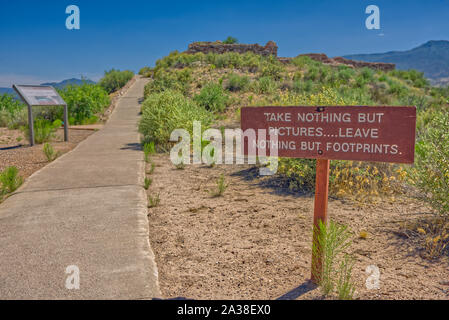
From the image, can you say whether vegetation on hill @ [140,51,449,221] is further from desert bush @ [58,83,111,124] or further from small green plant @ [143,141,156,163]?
desert bush @ [58,83,111,124]

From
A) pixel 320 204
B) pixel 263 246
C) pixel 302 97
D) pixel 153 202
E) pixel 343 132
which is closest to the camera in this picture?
pixel 343 132

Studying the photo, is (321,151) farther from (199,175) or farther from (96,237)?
(199,175)

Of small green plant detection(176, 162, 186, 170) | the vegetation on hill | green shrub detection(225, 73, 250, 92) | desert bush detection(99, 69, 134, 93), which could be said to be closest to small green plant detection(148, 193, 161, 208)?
the vegetation on hill

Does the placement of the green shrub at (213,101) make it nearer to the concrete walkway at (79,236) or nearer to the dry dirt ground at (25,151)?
the dry dirt ground at (25,151)

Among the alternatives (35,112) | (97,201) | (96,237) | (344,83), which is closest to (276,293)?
(96,237)

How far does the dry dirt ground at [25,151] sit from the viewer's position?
7.34 metres

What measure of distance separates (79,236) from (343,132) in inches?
103

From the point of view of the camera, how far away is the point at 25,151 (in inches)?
356

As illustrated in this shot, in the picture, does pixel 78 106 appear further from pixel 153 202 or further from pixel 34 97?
pixel 153 202

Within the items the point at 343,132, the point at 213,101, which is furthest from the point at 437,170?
the point at 213,101

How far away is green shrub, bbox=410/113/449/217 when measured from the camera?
3.76 meters

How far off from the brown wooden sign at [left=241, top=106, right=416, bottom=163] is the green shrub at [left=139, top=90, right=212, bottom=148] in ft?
19.6

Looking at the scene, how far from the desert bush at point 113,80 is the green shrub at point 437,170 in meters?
38.1
